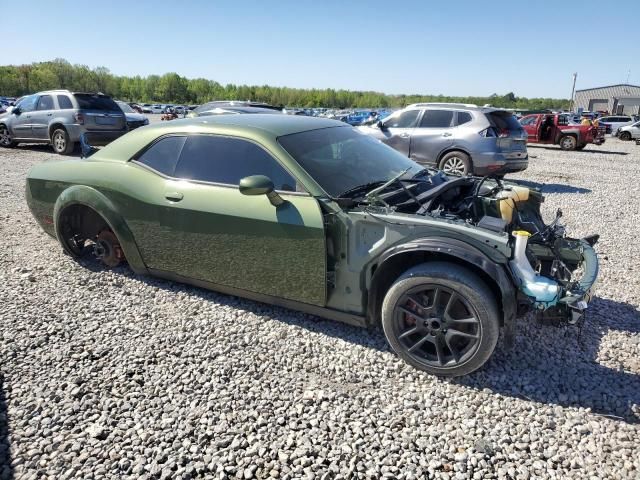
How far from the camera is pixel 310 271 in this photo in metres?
3.23

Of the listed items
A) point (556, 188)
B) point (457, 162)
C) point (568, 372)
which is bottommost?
point (568, 372)

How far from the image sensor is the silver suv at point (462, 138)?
28.5ft

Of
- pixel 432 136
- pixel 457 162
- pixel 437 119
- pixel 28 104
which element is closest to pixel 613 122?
pixel 437 119

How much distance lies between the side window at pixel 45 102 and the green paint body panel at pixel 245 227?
10027 mm

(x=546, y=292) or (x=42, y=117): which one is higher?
(x=42, y=117)

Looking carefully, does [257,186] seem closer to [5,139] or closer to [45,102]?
[45,102]

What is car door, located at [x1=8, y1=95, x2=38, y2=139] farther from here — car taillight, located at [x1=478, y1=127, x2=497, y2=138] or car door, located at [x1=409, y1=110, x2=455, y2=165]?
car taillight, located at [x1=478, y1=127, x2=497, y2=138]

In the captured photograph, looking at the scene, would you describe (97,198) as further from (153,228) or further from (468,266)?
(468,266)

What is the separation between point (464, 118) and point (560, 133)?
1241 cm

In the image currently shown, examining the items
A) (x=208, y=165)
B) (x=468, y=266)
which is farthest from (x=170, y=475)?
(x=208, y=165)

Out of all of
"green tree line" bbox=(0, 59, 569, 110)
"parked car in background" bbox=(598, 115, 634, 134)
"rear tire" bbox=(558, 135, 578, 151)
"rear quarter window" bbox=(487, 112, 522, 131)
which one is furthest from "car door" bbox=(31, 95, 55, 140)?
"green tree line" bbox=(0, 59, 569, 110)

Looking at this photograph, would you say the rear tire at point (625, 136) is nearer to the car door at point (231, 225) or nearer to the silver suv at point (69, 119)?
the silver suv at point (69, 119)

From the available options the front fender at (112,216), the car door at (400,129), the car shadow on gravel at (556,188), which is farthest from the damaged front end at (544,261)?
the car shadow on gravel at (556,188)

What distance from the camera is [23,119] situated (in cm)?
1346
